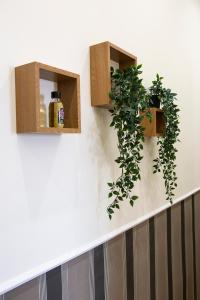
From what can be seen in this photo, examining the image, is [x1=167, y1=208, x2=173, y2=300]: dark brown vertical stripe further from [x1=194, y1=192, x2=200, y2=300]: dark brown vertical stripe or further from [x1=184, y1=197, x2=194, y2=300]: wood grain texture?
[x1=194, y1=192, x2=200, y2=300]: dark brown vertical stripe

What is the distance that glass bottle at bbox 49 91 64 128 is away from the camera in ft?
3.61

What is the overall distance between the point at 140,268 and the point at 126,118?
995mm

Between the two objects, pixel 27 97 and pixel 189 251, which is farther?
pixel 189 251

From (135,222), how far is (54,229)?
0.72 meters

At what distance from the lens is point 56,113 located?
1102 mm

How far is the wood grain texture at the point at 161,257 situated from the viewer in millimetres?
2047

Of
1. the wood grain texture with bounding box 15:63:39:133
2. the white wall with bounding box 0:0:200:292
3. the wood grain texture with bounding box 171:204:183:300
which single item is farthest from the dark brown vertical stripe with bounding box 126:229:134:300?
the wood grain texture with bounding box 15:63:39:133

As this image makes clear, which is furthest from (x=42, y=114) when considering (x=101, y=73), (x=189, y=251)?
(x=189, y=251)

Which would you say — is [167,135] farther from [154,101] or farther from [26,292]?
[26,292]

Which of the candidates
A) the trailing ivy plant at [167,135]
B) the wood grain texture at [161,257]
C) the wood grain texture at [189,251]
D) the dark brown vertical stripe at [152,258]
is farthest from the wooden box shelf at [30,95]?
A: the wood grain texture at [189,251]

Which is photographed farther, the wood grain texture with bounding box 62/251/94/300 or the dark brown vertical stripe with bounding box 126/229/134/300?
the dark brown vertical stripe with bounding box 126/229/134/300

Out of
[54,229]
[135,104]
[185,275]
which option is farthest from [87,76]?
[185,275]

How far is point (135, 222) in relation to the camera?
1.75 meters

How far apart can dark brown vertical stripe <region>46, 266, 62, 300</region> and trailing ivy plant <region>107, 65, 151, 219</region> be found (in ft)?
1.26
